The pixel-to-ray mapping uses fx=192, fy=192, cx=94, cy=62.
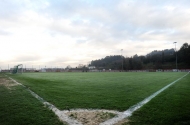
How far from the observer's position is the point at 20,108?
6.66 metres

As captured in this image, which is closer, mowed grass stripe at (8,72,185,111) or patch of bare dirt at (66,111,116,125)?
patch of bare dirt at (66,111,116,125)

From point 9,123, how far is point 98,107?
3121mm

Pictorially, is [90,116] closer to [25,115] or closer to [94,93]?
[25,115]

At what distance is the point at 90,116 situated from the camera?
19.2ft

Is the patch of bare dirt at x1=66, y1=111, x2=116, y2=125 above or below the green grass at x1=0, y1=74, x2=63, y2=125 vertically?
below

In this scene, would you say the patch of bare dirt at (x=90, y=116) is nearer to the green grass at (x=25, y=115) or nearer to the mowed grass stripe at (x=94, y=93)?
the green grass at (x=25, y=115)

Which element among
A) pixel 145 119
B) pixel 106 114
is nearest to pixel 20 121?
pixel 106 114

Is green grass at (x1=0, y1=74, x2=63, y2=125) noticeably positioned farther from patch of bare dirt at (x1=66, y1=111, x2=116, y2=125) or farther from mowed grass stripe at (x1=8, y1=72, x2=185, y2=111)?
mowed grass stripe at (x1=8, y1=72, x2=185, y2=111)

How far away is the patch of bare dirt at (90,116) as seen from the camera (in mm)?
5406

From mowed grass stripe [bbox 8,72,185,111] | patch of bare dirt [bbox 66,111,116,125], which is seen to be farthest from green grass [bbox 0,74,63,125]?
mowed grass stripe [bbox 8,72,185,111]

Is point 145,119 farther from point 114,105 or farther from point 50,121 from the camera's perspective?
point 50,121

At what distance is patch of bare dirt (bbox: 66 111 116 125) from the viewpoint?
541 centimetres

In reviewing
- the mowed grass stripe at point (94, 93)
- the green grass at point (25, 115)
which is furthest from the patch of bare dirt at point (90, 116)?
the mowed grass stripe at point (94, 93)

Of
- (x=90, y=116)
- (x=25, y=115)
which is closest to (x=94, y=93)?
(x=90, y=116)
